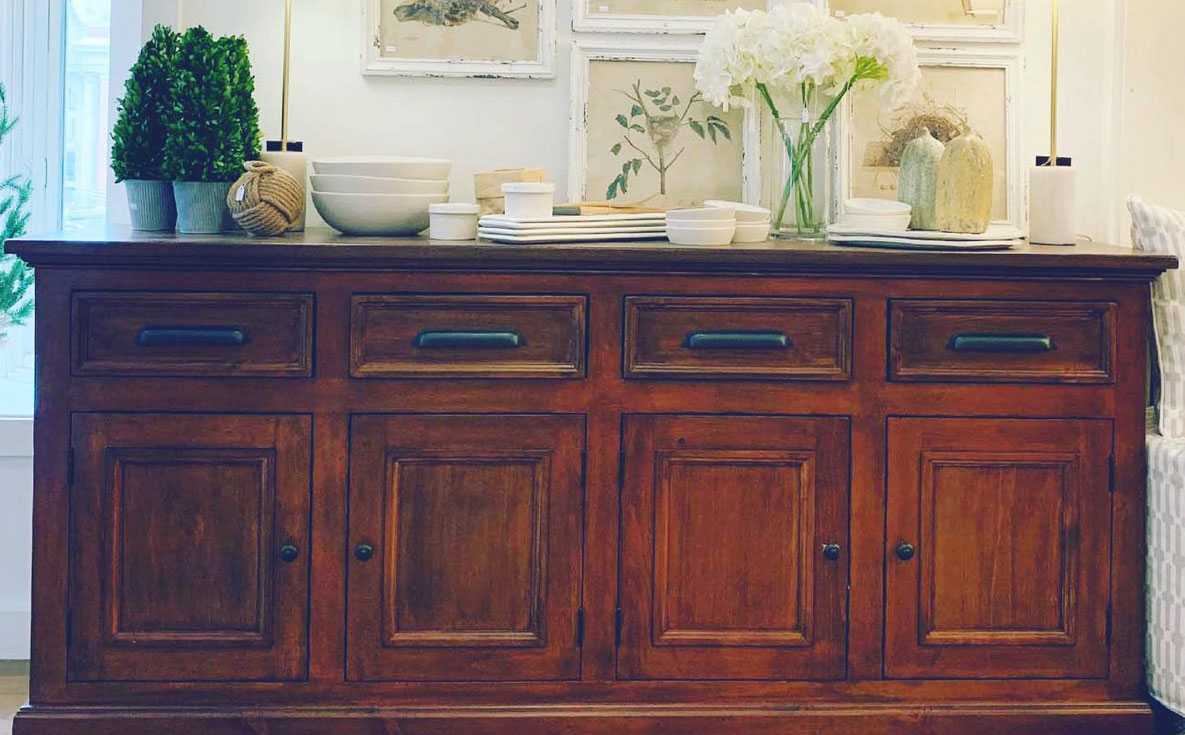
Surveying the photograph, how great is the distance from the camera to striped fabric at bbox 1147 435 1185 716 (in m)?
2.61

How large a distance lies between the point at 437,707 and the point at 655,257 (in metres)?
0.97

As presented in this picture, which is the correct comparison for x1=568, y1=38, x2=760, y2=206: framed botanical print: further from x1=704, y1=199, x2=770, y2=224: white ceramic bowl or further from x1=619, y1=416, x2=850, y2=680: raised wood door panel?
x1=619, y1=416, x2=850, y2=680: raised wood door panel

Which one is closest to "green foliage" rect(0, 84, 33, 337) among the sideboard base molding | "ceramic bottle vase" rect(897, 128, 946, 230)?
the sideboard base molding

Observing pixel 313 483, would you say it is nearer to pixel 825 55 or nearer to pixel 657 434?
pixel 657 434

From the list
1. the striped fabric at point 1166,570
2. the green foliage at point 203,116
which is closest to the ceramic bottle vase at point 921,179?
the striped fabric at point 1166,570

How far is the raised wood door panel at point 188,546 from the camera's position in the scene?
2549mm

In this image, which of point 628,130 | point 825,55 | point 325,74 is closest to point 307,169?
point 325,74

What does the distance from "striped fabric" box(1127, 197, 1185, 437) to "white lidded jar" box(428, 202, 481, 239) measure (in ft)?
4.50

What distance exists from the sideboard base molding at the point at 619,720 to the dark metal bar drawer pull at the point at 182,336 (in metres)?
0.70

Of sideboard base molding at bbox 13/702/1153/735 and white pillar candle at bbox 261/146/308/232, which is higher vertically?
white pillar candle at bbox 261/146/308/232

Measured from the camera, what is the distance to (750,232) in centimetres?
280

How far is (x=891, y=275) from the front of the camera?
8.53 feet

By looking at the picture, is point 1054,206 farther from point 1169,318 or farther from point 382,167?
point 382,167

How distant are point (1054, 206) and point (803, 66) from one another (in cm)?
62
